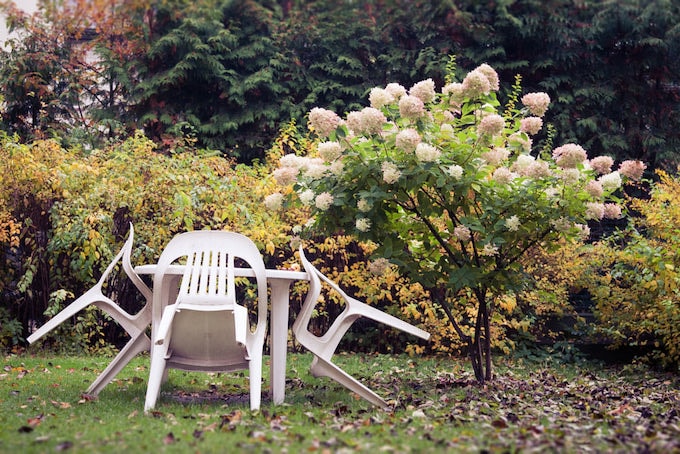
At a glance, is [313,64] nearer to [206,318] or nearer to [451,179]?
[451,179]

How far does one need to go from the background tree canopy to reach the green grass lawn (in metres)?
5.68

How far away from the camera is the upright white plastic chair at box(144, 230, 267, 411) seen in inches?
158

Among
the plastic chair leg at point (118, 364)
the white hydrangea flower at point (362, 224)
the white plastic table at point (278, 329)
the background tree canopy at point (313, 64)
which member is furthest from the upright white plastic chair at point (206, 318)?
the background tree canopy at point (313, 64)

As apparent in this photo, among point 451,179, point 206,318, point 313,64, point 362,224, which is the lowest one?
point 206,318

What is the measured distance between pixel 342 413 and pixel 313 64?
27.8 ft

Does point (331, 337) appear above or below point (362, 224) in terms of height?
below

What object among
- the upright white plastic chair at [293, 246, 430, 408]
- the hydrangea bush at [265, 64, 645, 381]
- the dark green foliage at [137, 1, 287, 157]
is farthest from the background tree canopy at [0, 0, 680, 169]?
the upright white plastic chair at [293, 246, 430, 408]

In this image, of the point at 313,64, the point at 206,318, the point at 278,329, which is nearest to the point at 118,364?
the point at 206,318

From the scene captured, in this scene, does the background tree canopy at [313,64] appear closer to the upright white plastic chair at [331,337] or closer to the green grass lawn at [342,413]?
the green grass lawn at [342,413]

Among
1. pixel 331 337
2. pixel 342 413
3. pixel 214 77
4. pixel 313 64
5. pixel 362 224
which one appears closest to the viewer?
pixel 342 413

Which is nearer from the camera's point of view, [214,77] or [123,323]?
[123,323]

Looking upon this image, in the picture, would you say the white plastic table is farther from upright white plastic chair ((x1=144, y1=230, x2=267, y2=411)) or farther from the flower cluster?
the flower cluster

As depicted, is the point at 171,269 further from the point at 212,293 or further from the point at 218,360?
the point at 218,360

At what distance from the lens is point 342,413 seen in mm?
4035
